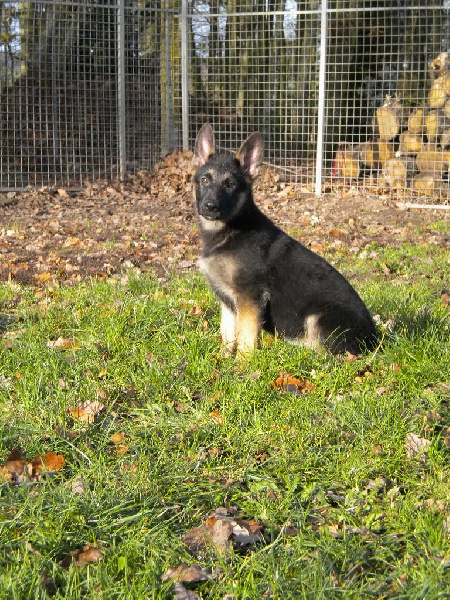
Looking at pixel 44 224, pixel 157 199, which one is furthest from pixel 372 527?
pixel 157 199

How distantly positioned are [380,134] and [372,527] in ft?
36.2

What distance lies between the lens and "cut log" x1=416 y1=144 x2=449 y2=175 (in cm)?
1210

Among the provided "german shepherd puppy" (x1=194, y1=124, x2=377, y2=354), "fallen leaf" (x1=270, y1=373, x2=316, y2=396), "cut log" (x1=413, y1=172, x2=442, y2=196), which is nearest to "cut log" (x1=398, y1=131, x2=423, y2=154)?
"cut log" (x1=413, y1=172, x2=442, y2=196)

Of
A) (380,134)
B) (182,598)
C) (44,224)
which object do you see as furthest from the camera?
(380,134)

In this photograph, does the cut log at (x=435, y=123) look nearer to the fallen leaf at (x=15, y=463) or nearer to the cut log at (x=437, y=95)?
the cut log at (x=437, y=95)

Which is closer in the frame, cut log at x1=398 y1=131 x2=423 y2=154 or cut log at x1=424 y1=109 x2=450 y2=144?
cut log at x1=424 y1=109 x2=450 y2=144

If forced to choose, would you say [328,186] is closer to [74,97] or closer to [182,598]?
[74,97]

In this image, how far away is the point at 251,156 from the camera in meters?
5.29

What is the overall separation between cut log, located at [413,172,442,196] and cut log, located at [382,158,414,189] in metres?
0.21

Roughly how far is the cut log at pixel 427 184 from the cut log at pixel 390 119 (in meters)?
1.05

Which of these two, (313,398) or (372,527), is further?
(313,398)

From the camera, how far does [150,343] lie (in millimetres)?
4691

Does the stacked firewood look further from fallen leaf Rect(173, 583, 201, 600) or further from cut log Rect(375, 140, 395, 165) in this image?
fallen leaf Rect(173, 583, 201, 600)

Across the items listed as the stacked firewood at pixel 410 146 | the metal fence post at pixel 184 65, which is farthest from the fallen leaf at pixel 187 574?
the metal fence post at pixel 184 65
